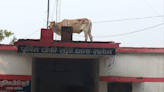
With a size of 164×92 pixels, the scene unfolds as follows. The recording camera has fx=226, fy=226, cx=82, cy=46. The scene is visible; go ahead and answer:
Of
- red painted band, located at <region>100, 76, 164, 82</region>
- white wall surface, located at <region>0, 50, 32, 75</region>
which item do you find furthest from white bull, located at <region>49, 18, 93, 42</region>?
red painted band, located at <region>100, 76, 164, 82</region>

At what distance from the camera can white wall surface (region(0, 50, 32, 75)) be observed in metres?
11.1

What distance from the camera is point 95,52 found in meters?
10.2

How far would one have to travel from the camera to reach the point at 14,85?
11039 millimetres

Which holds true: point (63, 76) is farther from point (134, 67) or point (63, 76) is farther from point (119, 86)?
point (134, 67)

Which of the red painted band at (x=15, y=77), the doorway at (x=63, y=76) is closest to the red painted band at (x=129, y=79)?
the red painted band at (x=15, y=77)

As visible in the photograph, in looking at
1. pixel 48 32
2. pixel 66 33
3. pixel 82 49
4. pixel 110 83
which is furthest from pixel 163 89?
pixel 48 32

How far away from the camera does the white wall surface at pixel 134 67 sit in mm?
11570

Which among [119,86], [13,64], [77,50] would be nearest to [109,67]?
[119,86]

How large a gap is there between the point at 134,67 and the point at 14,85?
6083mm

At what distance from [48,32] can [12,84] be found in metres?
3.24

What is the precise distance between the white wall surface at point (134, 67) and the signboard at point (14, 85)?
384 centimetres

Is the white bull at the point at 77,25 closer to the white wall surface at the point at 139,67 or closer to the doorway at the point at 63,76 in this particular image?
the white wall surface at the point at 139,67

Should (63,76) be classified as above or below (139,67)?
below

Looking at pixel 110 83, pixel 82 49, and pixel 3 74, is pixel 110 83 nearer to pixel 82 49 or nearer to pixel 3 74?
pixel 82 49
